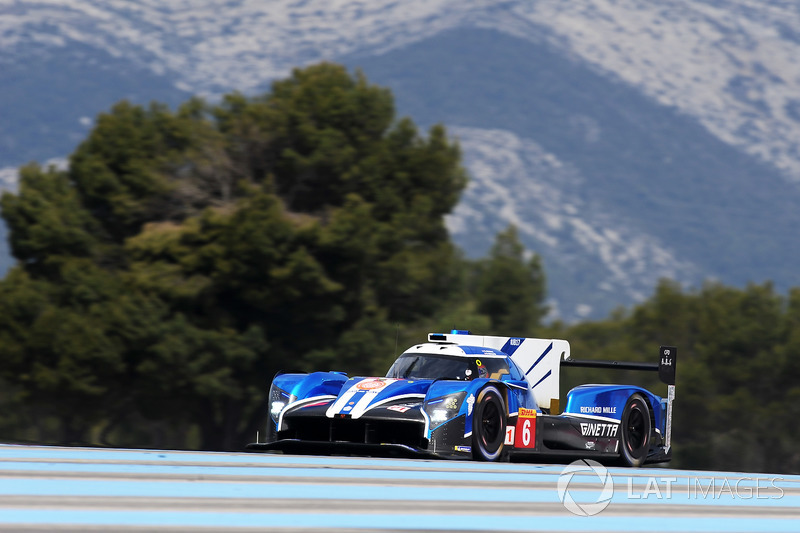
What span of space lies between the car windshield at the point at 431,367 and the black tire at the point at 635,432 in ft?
7.45

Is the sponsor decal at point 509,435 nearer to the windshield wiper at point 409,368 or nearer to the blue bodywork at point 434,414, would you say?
the blue bodywork at point 434,414

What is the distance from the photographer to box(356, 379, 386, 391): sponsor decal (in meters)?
11.0

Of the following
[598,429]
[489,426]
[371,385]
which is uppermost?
[371,385]

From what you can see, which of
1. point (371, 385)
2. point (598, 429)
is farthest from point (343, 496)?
point (598, 429)

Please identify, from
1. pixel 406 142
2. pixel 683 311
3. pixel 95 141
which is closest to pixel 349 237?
pixel 406 142

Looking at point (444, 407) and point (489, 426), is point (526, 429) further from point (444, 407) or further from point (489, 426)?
point (444, 407)

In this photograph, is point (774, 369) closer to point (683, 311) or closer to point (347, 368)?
point (683, 311)

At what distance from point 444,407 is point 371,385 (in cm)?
90

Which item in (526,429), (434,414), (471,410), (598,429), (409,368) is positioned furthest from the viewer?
(598,429)

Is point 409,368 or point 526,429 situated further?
point 409,368

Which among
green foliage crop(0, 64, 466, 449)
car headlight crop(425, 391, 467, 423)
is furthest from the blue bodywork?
green foliage crop(0, 64, 466, 449)

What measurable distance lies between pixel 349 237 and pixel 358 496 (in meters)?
23.8

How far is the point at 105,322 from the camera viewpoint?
29.9 meters

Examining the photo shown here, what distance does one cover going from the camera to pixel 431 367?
1190 cm
